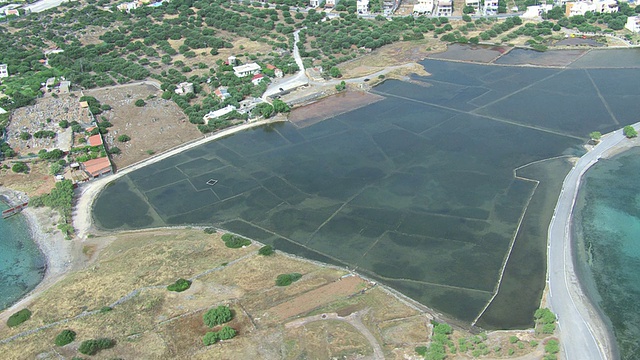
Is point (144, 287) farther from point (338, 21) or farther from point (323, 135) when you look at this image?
point (338, 21)

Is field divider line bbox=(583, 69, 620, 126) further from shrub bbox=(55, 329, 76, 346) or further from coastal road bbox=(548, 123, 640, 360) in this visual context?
shrub bbox=(55, 329, 76, 346)

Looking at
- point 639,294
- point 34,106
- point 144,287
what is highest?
point 34,106

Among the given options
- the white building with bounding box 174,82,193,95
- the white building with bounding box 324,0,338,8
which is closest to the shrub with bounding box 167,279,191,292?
the white building with bounding box 174,82,193,95

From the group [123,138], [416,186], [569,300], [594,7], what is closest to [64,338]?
[416,186]

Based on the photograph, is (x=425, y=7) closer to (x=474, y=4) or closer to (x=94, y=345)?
(x=474, y=4)

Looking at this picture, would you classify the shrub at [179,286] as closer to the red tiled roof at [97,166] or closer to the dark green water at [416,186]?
the dark green water at [416,186]

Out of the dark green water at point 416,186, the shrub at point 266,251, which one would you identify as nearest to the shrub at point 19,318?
the dark green water at point 416,186

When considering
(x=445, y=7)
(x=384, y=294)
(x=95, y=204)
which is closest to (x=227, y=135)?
(x=95, y=204)
